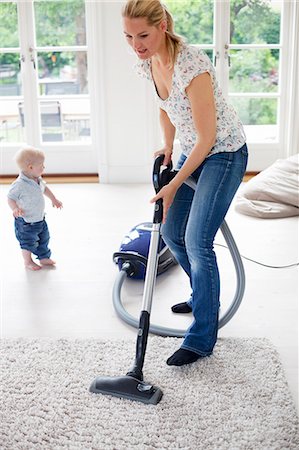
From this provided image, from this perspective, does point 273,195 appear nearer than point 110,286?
No

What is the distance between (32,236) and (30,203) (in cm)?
18

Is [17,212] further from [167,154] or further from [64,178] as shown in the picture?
[64,178]

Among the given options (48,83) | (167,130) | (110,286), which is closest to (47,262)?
(110,286)

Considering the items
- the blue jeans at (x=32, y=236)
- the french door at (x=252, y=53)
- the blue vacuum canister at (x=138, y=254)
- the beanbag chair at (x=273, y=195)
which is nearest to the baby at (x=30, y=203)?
Result: the blue jeans at (x=32, y=236)

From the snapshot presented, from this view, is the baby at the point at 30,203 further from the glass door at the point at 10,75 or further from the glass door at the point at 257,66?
the glass door at the point at 257,66

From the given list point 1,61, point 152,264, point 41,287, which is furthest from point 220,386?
point 1,61

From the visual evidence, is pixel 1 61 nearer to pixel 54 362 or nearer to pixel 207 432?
pixel 54 362

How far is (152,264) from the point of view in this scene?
2.14 metres

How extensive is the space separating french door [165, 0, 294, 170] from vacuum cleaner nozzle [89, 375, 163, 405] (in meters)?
3.35

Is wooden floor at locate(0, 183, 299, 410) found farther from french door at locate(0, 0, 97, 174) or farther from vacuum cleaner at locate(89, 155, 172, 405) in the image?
french door at locate(0, 0, 97, 174)

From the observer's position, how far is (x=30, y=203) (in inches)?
121

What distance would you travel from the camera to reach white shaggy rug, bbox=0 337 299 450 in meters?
1.84

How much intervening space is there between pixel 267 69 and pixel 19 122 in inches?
79.6

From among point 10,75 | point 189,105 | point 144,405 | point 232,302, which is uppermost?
point 10,75
